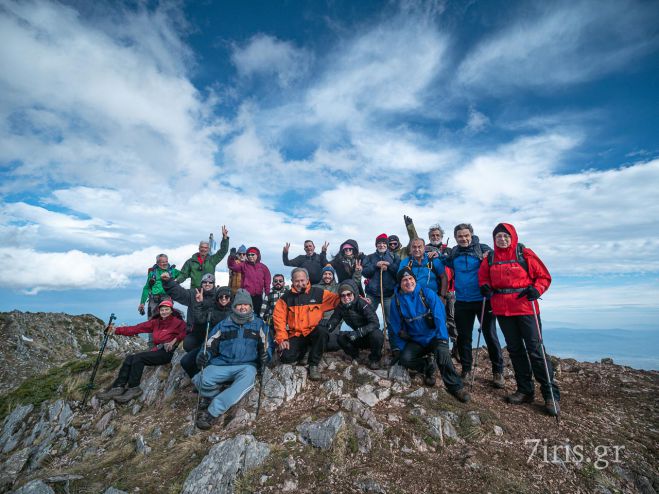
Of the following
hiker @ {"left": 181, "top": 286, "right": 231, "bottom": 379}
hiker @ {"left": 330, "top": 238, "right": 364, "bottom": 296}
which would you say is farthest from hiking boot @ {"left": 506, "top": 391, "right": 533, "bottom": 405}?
hiker @ {"left": 181, "top": 286, "right": 231, "bottom": 379}

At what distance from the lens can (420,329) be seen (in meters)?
8.41

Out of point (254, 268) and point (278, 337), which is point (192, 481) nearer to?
point (278, 337)

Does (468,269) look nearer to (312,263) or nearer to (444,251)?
(444,251)

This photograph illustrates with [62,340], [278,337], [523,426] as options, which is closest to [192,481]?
[278,337]

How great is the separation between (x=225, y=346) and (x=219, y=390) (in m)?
1.16

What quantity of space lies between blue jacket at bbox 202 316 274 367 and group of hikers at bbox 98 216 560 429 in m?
0.03

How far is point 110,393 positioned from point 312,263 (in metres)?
8.36

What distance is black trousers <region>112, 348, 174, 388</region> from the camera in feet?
33.9

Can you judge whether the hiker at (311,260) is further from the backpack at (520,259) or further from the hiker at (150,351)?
the backpack at (520,259)

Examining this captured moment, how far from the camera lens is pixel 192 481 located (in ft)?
18.9

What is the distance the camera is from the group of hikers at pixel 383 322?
7.57m

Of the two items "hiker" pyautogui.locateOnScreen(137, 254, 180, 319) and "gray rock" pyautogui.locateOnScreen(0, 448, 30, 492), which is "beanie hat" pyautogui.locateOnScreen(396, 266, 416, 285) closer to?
"hiker" pyautogui.locateOnScreen(137, 254, 180, 319)

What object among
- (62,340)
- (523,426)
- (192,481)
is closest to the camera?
(192,481)

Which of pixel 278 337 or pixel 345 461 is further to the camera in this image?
pixel 278 337
